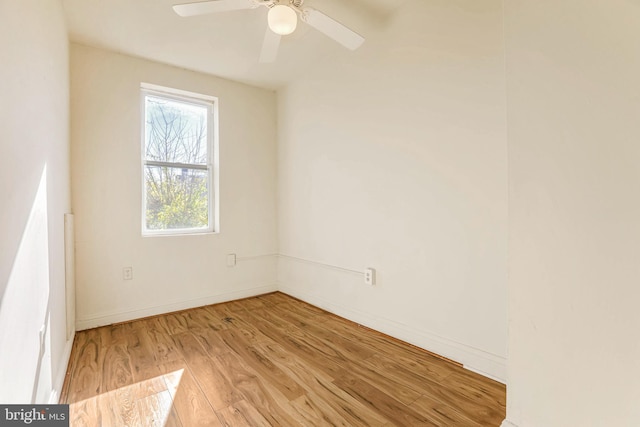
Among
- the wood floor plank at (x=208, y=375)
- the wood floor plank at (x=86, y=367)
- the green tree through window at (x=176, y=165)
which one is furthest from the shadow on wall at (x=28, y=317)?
the green tree through window at (x=176, y=165)

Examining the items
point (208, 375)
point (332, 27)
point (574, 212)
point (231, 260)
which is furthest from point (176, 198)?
point (574, 212)

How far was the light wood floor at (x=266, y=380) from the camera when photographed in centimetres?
152

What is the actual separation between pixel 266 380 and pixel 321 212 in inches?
66.6

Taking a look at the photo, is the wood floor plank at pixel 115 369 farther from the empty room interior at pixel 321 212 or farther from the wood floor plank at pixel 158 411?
the wood floor plank at pixel 158 411

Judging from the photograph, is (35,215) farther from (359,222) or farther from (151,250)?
(359,222)

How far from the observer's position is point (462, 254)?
6.50ft

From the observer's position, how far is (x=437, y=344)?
6.95 ft

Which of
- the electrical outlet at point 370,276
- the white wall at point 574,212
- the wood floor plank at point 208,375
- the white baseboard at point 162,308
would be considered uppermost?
the white wall at point 574,212

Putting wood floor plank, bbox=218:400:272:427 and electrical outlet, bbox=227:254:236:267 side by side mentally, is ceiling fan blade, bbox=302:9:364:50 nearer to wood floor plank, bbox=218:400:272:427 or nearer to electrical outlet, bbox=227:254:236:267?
wood floor plank, bbox=218:400:272:427

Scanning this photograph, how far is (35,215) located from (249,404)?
1.35 meters

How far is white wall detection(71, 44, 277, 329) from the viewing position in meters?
2.64

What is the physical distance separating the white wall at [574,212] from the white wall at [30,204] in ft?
5.68

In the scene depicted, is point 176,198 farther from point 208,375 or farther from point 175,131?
point 208,375

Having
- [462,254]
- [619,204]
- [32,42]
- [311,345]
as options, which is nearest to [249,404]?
[311,345]
